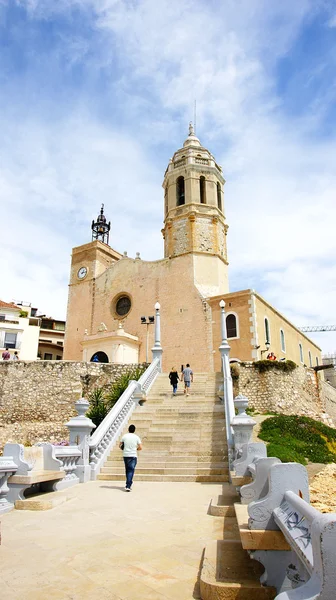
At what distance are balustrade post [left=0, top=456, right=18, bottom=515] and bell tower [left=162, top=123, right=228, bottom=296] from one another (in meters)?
19.8

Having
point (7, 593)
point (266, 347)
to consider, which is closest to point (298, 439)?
point (266, 347)

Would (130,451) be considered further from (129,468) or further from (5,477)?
(5,477)

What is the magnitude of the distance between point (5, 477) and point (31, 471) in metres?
0.45

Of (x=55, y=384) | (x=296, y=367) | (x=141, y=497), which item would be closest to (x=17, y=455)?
(x=141, y=497)

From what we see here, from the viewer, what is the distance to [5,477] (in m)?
6.02

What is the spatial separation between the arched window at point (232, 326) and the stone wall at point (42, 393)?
6366 millimetres

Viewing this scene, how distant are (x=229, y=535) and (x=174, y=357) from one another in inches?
795

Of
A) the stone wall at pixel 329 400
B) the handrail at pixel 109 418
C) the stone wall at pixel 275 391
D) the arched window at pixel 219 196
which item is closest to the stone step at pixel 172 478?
the handrail at pixel 109 418

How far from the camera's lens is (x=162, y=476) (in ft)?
30.0

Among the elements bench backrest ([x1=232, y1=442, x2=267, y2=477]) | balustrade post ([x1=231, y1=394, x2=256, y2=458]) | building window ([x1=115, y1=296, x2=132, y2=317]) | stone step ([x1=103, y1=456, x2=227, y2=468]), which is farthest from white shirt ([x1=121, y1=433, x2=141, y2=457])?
building window ([x1=115, y1=296, x2=132, y2=317])

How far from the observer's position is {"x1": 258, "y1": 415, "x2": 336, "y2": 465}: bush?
466 inches

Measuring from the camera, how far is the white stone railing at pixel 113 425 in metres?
9.55

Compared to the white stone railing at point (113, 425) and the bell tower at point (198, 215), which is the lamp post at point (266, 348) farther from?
the white stone railing at point (113, 425)

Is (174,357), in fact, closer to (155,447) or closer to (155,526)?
(155,447)
